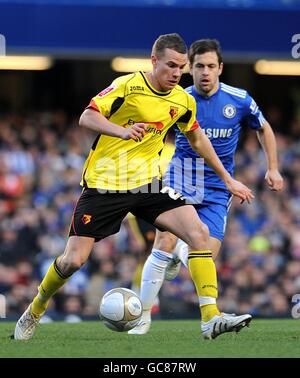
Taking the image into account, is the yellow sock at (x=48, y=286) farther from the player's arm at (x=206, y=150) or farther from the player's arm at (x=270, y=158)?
the player's arm at (x=270, y=158)

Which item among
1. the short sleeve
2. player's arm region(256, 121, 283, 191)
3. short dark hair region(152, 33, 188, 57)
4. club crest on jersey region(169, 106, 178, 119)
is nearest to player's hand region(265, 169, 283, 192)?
player's arm region(256, 121, 283, 191)

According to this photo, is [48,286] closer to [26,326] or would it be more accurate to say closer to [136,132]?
[26,326]

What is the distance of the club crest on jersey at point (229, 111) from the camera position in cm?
855

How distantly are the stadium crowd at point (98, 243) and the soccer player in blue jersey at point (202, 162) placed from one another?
413cm

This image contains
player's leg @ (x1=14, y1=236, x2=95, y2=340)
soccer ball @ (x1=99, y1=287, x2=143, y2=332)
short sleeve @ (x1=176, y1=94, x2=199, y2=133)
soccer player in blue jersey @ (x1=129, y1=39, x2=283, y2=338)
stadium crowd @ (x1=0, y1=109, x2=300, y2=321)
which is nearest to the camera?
player's leg @ (x1=14, y1=236, x2=95, y2=340)

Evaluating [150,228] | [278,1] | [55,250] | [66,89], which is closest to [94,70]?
[66,89]

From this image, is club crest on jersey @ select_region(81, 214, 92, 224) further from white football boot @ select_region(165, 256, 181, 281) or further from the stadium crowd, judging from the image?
the stadium crowd

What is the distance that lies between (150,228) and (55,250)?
394 cm

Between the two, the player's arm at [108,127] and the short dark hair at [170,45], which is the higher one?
the short dark hair at [170,45]

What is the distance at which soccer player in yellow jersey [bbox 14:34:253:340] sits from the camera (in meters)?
7.33

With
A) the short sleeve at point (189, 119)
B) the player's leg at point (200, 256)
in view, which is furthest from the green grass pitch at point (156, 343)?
the short sleeve at point (189, 119)

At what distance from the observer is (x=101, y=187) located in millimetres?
7480

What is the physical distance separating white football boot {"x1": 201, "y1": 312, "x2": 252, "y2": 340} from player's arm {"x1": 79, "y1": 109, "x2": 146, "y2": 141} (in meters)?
1.43

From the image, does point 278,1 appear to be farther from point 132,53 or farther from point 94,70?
point 94,70
